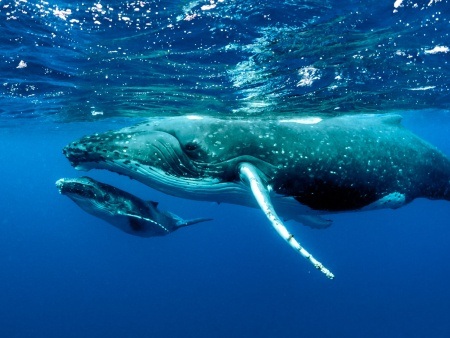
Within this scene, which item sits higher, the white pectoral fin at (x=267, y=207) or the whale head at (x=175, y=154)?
the whale head at (x=175, y=154)

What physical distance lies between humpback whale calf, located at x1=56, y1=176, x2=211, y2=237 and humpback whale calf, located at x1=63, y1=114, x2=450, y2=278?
1.46ft

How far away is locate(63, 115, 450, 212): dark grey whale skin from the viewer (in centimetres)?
506

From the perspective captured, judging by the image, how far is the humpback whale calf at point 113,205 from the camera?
4434mm

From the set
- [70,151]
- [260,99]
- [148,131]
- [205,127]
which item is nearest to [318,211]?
[205,127]

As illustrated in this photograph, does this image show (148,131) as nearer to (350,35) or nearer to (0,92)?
(350,35)

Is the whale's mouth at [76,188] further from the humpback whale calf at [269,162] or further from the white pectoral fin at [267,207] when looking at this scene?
the white pectoral fin at [267,207]

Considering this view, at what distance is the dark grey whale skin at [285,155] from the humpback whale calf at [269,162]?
1cm

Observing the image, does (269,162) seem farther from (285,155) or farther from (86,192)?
(86,192)

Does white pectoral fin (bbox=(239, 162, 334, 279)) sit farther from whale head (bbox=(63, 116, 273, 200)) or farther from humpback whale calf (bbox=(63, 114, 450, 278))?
whale head (bbox=(63, 116, 273, 200))

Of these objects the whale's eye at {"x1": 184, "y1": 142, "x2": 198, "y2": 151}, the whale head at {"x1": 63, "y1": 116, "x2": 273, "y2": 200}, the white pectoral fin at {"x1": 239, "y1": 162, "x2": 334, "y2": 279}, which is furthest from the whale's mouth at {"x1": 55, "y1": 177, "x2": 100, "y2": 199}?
the white pectoral fin at {"x1": 239, "y1": 162, "x2": 334, "y2": 279}

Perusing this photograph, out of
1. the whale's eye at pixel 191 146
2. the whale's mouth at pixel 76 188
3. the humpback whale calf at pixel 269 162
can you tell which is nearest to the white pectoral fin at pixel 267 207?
the humpback whale calf at pixel 269 162

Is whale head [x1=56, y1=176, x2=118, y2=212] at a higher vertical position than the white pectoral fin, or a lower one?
higher

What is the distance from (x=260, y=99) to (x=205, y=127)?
12288 millimetres

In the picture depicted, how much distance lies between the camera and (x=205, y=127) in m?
5.98
